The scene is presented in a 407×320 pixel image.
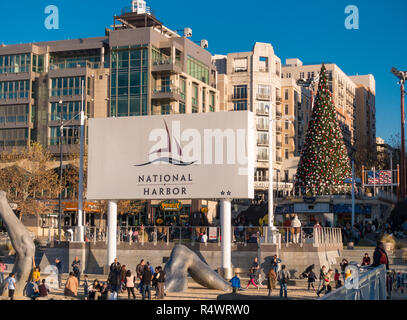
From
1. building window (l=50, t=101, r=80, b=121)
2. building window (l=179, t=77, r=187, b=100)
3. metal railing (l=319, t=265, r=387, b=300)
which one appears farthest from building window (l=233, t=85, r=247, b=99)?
metal railing (l=319, t=265, r=387, b=300)

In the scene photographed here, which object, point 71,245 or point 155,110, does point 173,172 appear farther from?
point 155,110

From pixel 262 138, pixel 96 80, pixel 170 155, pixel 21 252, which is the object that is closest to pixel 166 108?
pixel 96 80

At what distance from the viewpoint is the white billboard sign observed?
38.0 metres

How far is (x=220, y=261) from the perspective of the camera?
40750 millimetres

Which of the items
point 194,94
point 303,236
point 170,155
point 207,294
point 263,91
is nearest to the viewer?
point 207,294

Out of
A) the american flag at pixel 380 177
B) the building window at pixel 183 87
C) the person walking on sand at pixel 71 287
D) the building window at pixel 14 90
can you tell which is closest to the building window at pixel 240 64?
the building window at pixel 183 87

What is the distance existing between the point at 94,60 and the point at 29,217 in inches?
869

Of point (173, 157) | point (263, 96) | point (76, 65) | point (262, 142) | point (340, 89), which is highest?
point (340, 89)

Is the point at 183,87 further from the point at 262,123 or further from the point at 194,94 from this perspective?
the point at 262,123

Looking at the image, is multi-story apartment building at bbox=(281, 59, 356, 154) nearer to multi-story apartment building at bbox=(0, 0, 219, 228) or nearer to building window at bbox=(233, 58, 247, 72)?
building window at bbox=(233, 58, 247, 72)

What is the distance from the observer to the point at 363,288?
15453 millimetres

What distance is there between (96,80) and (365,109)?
9256cm

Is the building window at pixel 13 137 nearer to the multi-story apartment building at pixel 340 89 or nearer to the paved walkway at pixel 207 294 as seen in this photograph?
the paved walkway at pixel 207 294

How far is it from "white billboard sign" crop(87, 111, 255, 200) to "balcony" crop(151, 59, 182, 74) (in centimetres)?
4206
